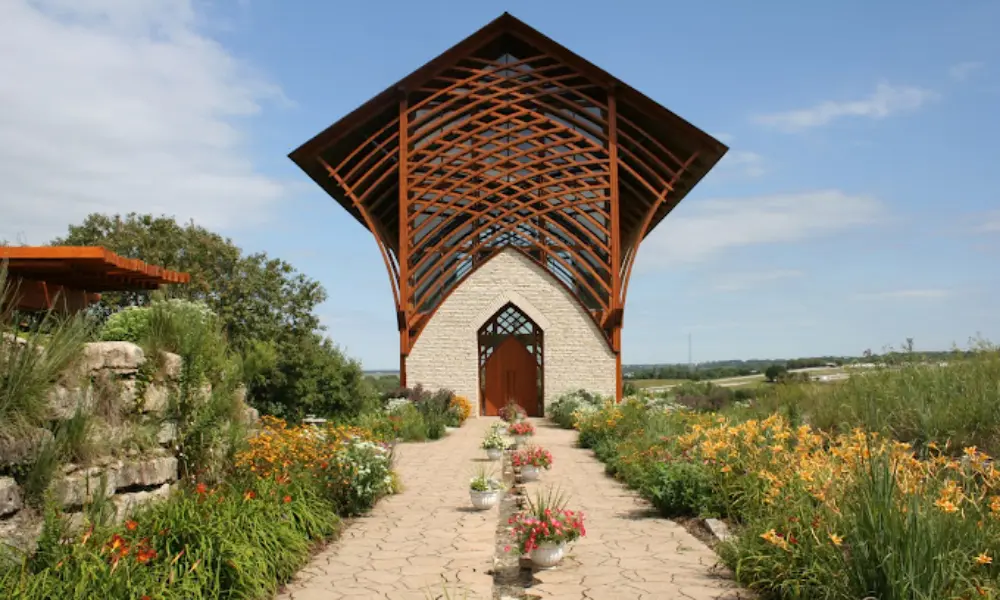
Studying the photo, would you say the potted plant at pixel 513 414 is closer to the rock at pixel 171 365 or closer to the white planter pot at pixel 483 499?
the white planter pot at pixel 483 499

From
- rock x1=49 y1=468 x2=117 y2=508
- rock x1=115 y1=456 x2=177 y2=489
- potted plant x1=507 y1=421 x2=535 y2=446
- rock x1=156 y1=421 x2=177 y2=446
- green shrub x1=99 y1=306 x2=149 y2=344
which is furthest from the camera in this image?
potted plant x1=507 y1=421 x2=535 y2=446

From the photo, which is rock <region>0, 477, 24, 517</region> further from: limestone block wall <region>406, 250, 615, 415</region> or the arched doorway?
the arched doorway

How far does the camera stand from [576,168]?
2480 cm

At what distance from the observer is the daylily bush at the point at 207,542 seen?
4.53m

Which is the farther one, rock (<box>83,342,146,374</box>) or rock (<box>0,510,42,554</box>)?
rock (<box>83,342,146,374</box>)

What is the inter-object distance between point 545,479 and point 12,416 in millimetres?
7425

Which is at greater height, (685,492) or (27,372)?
(27,372)

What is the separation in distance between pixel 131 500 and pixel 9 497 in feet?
4.17

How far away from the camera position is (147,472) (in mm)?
6434

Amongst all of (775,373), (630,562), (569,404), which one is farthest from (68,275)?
(775,373)

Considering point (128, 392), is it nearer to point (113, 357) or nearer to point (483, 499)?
point (113, 357)

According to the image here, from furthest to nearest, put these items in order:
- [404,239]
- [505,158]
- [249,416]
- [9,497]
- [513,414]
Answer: [505,158] → [404,239] → [513,414] → [249,416] → [9,497]

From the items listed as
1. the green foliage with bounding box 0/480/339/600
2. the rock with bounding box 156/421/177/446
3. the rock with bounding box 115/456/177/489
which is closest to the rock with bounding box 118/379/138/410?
the rock with bounding box 156/421/177/446

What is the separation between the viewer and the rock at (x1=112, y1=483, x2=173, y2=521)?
19.6 feet
